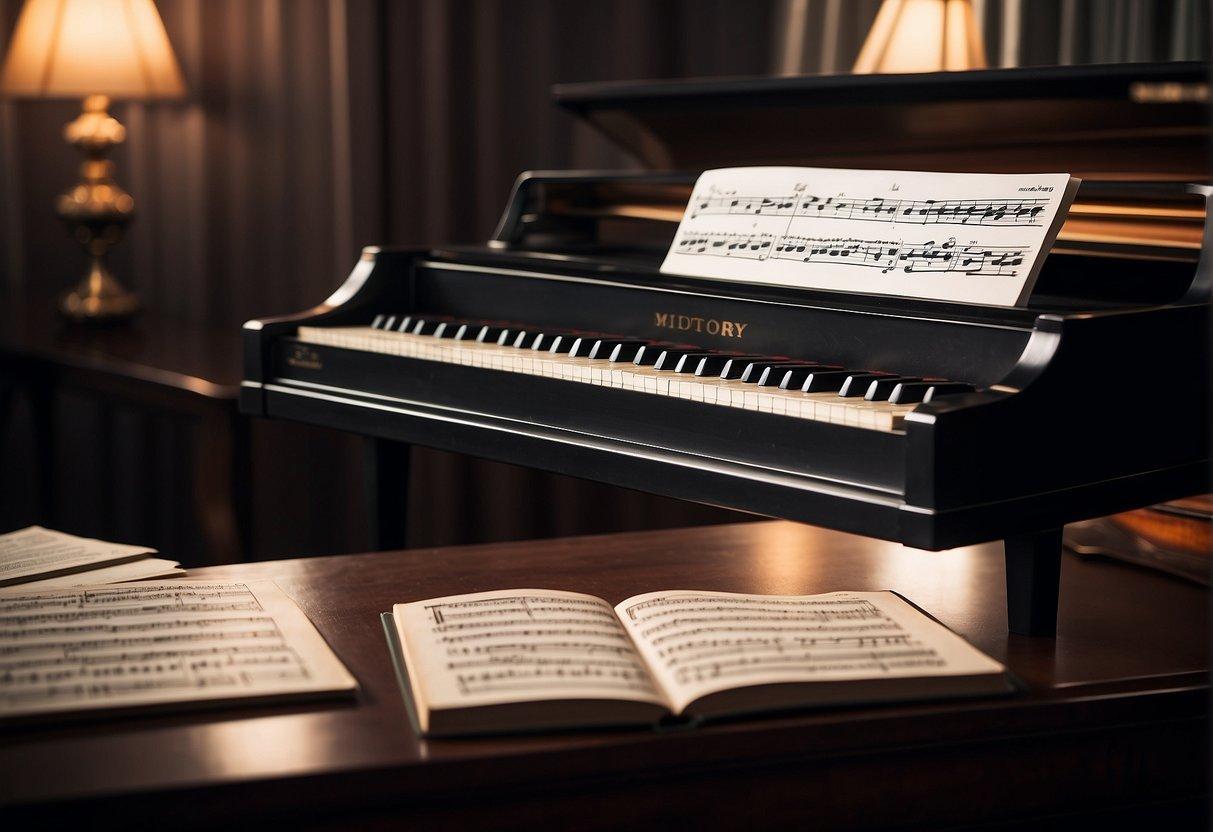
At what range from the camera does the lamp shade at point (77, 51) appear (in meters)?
3.35

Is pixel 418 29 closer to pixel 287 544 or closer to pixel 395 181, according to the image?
pixel 395 181

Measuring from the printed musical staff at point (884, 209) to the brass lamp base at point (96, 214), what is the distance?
1.98 metres

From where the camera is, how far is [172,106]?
154 inches

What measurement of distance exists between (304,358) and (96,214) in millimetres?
1469

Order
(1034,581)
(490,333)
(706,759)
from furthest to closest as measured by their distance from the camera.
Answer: (490,333) → (1034,581) → (706,759)

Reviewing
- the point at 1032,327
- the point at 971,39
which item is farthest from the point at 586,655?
the point at 971,39

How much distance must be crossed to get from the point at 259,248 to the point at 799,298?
98.8 inches

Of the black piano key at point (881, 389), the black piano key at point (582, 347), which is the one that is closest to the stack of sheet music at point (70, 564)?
the black piano key at point (582, 347)

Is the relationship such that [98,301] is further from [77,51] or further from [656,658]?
[656,658]

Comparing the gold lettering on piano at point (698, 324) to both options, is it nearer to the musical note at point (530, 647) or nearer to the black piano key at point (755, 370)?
the black piano key at point (755, 370)

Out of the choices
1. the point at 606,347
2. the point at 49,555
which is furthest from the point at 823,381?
the point at 49,555

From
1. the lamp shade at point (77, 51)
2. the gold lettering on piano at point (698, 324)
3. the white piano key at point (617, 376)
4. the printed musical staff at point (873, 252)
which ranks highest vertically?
the lamp shade at point (77, 51)

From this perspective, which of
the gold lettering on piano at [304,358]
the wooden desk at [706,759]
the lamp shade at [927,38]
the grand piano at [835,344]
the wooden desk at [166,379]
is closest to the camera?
the wooden desk at [706,759]

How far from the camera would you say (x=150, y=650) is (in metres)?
1.35
